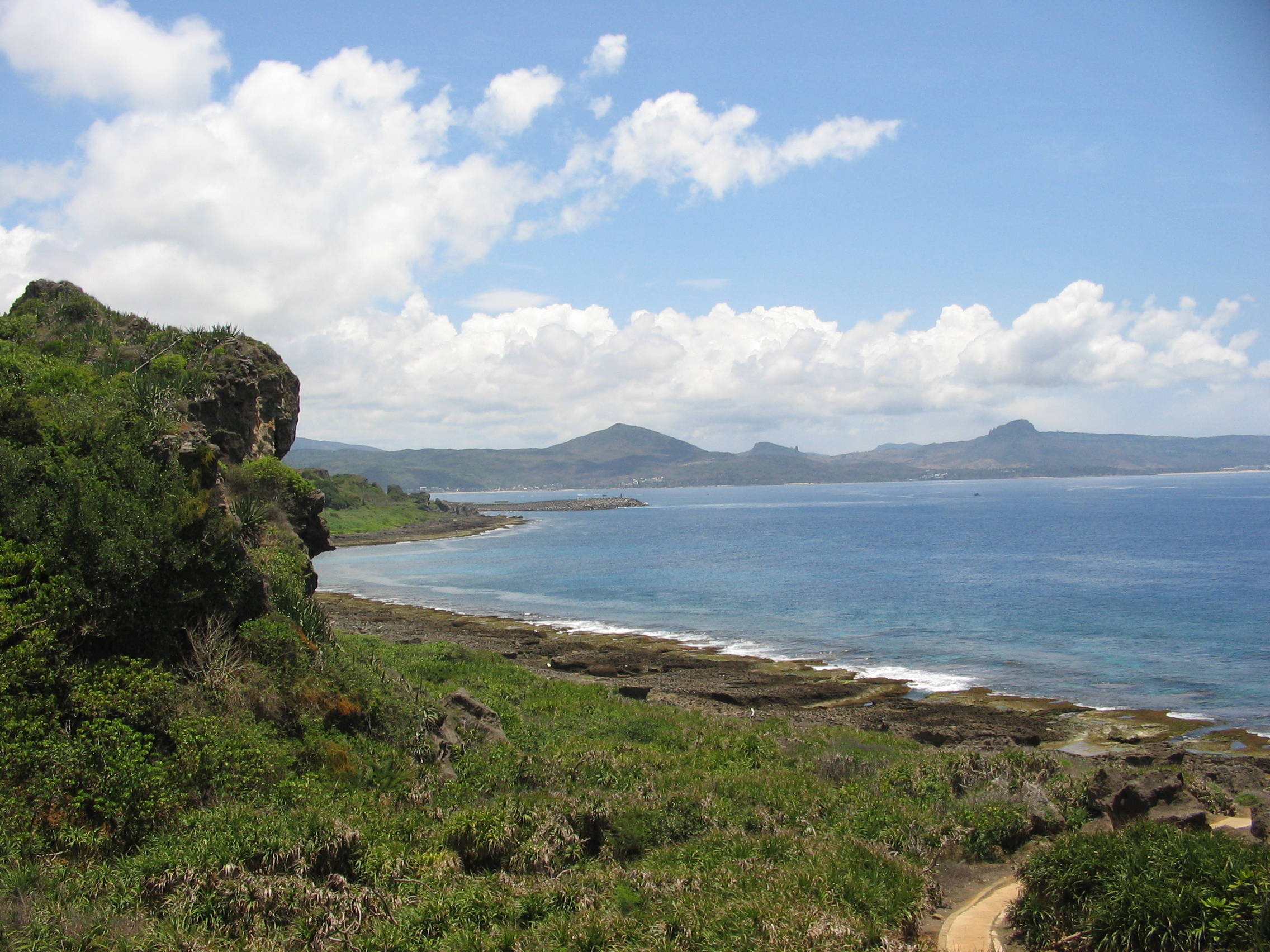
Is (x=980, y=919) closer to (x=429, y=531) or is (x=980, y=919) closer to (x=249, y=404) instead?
(x=249, y=404)

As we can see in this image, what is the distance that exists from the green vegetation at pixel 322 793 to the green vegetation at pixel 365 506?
10402 centimetres

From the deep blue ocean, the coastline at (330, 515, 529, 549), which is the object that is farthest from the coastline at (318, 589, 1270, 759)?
the coastline at (330, 515, 529, 549)

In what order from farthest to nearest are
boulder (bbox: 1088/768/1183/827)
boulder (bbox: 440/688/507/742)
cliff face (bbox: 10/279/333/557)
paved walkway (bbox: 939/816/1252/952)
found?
cliff face (bbox: 10/279/333/557) → boulder (bbox: 440/688/507/742) → boulder (bbox: 1088/768/1183/827) → paved walkway (bbox: 939/816/1252/952)

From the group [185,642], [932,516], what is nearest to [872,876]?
[185,642]

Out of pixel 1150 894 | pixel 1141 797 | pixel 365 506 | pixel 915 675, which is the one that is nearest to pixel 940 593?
pixel 915 675

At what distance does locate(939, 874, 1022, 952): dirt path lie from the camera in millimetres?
8672

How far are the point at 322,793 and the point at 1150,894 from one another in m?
11.4

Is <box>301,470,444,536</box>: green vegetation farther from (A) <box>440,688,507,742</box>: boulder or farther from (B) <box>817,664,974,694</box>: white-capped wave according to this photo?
(A) <box>440,688,507,742</box>: boulder

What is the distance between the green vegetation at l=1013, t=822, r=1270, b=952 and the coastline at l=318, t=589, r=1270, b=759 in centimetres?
1661

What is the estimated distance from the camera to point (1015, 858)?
Answer: 38.6 ft

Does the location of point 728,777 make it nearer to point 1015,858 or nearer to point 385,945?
point 1015,858

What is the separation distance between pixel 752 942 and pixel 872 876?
259cm

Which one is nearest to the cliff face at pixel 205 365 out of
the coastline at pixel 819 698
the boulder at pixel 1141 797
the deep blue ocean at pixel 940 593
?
the coastline at pixel 819 698

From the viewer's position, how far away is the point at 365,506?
150 m
